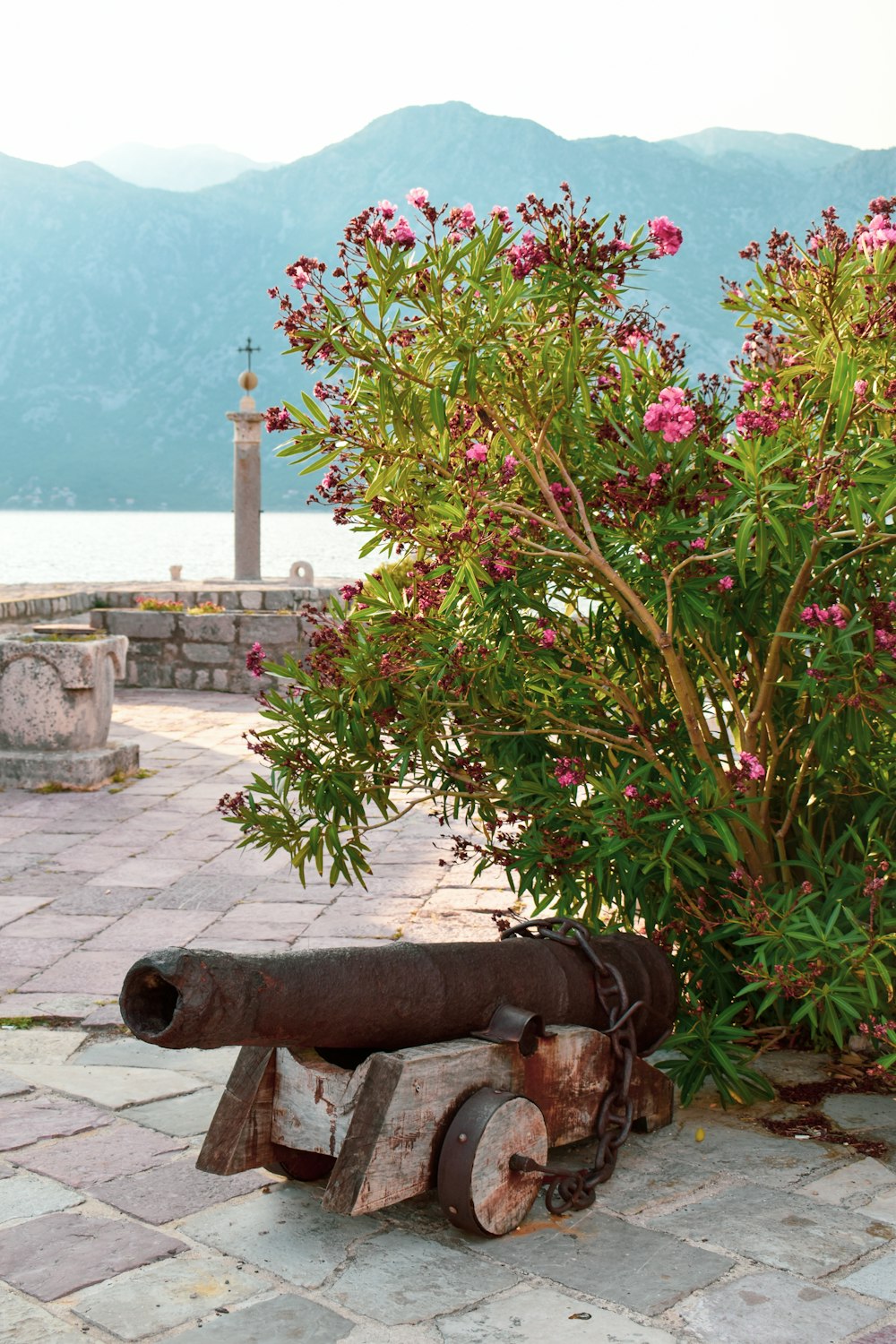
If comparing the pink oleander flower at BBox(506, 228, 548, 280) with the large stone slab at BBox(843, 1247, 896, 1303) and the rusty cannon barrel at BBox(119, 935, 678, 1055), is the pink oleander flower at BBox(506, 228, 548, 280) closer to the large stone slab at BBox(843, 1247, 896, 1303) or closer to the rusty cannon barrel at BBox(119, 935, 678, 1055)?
the rusty cannon barrel at BBox(119, 935, 678, 1055)

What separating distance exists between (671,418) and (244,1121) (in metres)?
1.94

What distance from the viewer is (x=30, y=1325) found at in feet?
8.62

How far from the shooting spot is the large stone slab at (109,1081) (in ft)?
12.8

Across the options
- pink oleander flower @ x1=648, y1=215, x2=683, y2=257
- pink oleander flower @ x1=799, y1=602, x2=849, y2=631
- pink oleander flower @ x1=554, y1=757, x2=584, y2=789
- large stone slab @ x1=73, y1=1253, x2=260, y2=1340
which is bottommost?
large stone slab @ x1=73, y1=1253, x2=260, y2=1340

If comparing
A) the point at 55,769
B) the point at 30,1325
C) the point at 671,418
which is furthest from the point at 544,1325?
the point at 55,769

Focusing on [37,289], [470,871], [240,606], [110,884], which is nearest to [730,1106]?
[470,871]

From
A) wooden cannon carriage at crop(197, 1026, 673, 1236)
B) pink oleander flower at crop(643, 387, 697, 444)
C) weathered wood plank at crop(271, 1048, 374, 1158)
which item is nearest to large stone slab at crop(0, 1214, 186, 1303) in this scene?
wooden cannon carriage at crop(197, 1026, 673, 1236)

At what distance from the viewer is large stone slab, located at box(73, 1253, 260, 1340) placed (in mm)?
2648

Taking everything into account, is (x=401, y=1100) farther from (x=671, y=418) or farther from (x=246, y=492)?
(x=246, y=492)

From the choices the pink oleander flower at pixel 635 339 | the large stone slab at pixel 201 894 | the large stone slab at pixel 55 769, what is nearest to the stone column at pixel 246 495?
the large stone slab at pixel 55 769

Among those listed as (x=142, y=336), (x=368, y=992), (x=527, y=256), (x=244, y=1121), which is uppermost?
(x=142, y=336)

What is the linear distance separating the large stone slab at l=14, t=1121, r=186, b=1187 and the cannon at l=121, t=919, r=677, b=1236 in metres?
0.34

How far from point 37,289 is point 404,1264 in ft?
629

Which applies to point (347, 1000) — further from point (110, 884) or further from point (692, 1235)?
point (110, 884)
